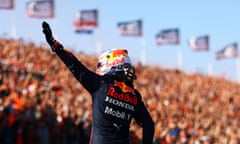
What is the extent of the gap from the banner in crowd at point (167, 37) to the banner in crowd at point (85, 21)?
6061 mm

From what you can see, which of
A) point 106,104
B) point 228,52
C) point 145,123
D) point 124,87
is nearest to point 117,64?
point 124,87

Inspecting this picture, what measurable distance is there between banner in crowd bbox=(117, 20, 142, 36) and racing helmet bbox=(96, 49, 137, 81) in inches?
1320

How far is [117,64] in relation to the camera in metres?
5.10

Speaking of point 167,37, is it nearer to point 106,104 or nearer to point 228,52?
point 228,52

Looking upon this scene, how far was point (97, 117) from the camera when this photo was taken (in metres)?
5.12

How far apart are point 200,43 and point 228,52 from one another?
2.93 m

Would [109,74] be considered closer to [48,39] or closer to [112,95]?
[112,95]

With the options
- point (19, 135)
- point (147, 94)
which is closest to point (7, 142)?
point (19, 135)

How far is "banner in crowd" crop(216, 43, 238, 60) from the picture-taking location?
141 feet

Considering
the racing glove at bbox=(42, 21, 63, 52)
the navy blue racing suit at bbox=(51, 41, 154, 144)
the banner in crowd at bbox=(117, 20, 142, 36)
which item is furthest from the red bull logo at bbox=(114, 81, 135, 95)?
the banner in crowd at bbox=(117, 20, 142, 36)

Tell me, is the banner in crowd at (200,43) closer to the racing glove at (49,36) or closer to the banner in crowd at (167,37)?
the banner in crowd at (167,37)

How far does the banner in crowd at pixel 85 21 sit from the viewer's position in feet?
115

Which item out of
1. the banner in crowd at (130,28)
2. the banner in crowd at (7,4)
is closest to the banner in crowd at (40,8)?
the banner in crowd at (7,4)

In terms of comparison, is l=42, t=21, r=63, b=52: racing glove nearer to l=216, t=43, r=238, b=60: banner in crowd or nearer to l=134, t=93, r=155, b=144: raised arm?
l=134, t=93, r=155, b=144: raised arm
